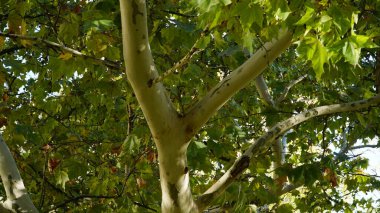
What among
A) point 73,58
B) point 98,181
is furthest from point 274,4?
point 98,181

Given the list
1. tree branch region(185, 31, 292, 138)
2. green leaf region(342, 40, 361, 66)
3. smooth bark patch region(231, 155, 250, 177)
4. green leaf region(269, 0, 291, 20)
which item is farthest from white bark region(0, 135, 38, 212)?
green leaf region(342, 40, 361, 66)

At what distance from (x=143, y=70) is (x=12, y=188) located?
4.71 feet

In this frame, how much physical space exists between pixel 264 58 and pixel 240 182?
146 centimetres

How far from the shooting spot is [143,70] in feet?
9.06

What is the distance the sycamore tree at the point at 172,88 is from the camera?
227 cm

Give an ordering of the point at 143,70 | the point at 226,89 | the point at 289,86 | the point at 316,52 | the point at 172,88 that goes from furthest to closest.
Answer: the point at 289,86, the point at 172,88, the point at 226,89, the point at 143,70, the point at 316,52

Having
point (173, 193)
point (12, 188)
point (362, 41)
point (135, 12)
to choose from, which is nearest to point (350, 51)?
point (362, 41)

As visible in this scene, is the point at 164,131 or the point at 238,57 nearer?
the point at 164,131

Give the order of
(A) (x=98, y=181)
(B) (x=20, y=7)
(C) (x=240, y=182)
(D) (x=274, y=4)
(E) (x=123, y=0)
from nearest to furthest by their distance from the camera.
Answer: (D) (x=274, y=4), (E) (x=123, y=0), (B) (x=20, y=7), (C) (x=240, y=182), (A) (x=98, y=181)

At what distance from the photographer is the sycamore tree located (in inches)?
89.5

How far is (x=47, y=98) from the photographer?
540 cm

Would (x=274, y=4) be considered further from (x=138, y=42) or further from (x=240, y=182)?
(x=240, y=182)


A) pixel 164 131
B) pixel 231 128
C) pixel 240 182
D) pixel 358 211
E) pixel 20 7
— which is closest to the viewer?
pixel 164 131

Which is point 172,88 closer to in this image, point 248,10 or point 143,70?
point 143,70
